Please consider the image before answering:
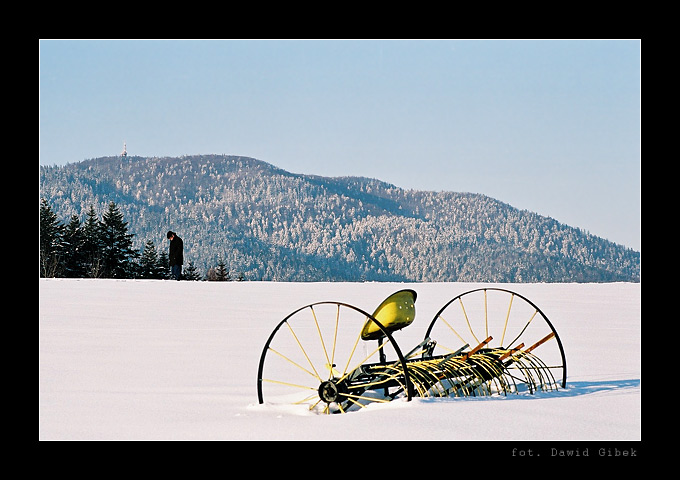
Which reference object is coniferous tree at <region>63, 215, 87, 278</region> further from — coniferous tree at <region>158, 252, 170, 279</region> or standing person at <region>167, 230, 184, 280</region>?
standing person at <region>167, 230, 184, 280</region>

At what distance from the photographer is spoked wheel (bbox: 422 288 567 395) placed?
599 cm

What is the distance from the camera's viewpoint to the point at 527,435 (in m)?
4.46

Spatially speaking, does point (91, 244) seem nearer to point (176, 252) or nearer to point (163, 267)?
point (163, 267)

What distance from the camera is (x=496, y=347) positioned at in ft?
26.1

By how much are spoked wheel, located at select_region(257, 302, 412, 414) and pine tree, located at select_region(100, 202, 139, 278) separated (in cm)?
3372

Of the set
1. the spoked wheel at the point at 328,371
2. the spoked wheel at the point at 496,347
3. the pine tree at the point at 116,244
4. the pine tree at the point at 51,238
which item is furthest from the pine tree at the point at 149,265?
the spoked wheel at the point at 328,371

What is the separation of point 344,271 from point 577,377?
17353cm

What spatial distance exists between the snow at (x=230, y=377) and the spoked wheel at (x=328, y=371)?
8.3 inches

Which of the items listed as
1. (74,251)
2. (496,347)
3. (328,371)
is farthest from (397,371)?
(74,251)

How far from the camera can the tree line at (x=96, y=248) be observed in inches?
1570

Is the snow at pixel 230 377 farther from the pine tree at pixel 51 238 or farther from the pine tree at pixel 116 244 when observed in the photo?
the pine tree at pixel 116 244

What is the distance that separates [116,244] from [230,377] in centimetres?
3911
